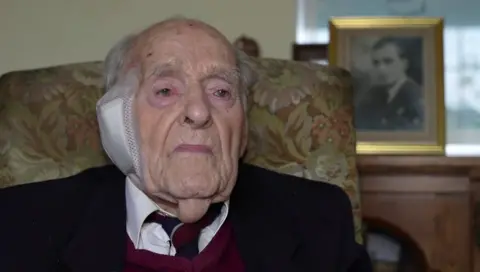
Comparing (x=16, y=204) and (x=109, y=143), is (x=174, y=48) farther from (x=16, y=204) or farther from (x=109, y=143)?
(x=16, y=204)

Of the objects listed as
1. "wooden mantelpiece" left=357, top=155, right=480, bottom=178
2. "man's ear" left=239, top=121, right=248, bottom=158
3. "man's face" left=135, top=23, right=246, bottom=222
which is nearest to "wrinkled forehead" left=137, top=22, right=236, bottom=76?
"man's face" left=135, top=23, right=246, bottom=222

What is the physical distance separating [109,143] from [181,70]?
183 mm

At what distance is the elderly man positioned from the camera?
1178 millimetres

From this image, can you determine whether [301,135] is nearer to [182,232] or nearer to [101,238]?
[182,232]

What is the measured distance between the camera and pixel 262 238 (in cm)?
130

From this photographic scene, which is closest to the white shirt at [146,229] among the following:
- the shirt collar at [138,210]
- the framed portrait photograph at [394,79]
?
the shirt collar at [138,210]

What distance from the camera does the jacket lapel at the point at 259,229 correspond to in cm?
126

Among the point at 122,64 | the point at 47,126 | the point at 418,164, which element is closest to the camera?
the point at 122,64

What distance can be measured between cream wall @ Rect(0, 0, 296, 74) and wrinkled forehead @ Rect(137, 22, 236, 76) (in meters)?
0.82

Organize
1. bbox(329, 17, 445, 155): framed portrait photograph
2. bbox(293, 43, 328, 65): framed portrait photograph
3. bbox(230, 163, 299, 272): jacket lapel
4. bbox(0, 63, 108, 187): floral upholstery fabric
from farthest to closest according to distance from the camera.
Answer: bbox(293, 43, 328, 65): framed portrait photograph → bbox(329, 17, 445, 155): framed portrait photograph → bbox(0, 63, 108, 187): floral upholstery fabric → bbox(230, 163, 299, 272): jacket lapel

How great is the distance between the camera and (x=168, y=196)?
119 centimetres

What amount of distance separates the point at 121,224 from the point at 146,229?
4cm

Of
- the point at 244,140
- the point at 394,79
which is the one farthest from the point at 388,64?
the point at 244,140

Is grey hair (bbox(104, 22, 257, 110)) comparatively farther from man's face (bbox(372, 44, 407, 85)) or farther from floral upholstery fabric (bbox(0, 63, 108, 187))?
man's face (bbox(372, 44, 407, 85))
